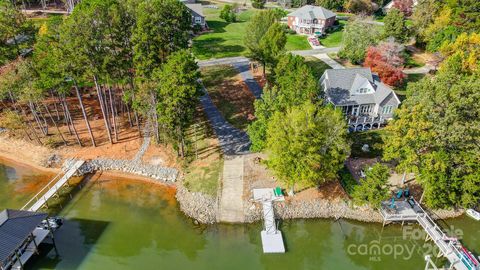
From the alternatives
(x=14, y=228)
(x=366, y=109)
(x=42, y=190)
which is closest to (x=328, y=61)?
(x=366, y=109)

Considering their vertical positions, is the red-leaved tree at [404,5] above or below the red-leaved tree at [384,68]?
above

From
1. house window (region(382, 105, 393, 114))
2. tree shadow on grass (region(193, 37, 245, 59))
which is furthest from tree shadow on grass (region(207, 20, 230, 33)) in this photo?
house window (region(382, 105, 393, 114))

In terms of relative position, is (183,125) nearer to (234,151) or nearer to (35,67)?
(234,151)

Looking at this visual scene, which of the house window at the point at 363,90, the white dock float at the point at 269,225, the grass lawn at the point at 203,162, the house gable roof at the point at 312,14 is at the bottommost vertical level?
the white dock float at the point at 269,225

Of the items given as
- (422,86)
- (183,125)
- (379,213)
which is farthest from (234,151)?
(422,86)

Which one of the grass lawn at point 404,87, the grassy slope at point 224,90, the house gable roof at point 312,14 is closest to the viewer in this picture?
the grassy slope at point 224,90

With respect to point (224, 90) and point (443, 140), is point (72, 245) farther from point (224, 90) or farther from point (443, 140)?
point (443, 140)

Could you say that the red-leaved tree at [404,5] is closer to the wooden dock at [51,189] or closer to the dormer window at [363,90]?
the dormer window at [363,90]

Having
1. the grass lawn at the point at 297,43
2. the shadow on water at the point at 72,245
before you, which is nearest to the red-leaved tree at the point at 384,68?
the grass lawn at the point at 297,43
